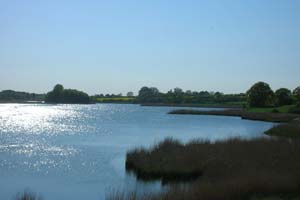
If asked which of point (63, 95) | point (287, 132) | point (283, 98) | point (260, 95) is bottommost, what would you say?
point (287, 132)

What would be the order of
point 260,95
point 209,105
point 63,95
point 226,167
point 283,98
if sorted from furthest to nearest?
1. point 63,95
2. point 209,105
3. point 283,98
4. point 260,95
5. point 226,167

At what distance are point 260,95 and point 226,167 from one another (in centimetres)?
9127

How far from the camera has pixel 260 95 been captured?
106 meters

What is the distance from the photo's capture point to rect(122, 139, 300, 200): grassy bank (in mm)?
13605

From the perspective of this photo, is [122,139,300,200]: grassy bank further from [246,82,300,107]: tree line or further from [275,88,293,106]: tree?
[275,88,293,106]: tree

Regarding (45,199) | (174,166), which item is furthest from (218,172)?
(45,199)

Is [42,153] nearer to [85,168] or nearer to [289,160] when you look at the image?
[85,168]

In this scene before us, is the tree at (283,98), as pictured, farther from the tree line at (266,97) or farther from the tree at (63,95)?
the tree at (63,95)

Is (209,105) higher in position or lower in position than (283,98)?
lower

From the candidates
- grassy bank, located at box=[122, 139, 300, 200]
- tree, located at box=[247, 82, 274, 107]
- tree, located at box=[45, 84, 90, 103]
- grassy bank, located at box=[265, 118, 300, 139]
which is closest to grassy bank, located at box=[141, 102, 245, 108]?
tree, located at box=[247, 82, 274, 107]

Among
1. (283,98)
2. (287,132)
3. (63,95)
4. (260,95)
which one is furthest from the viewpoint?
(63,95)

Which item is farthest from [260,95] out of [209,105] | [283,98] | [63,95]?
[63,95]

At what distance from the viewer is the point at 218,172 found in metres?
18.4

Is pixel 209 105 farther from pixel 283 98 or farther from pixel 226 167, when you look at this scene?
pixel 226 167
